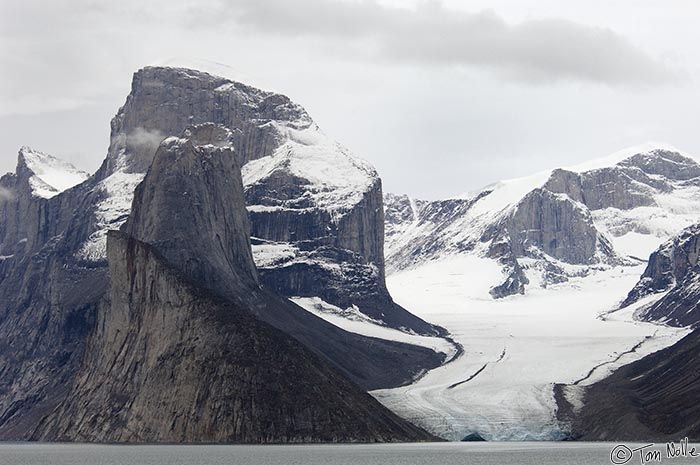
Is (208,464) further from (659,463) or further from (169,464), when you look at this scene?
(659,463)

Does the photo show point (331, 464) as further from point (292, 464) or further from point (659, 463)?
point (659, 463)

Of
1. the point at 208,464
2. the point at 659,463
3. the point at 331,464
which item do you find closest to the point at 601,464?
the point at 659,463

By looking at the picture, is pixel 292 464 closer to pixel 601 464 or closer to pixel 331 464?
pixel 331 464

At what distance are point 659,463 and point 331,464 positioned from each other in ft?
132

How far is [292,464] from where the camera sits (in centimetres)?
19975

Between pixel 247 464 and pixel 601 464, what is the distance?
4311 cm

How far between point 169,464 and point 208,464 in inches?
189

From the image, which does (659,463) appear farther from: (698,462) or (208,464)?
(208,464)

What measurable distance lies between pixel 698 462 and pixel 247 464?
178 feet

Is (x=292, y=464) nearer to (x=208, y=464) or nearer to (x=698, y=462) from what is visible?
(x=208, y=464)

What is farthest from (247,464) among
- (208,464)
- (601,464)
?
(601,464)

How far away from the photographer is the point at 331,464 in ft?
656

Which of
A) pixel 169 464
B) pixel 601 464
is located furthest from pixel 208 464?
pixel 601 464

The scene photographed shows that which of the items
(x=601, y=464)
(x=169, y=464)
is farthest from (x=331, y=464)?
(x=601, y=464)
